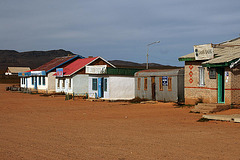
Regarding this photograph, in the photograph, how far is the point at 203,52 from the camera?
2055 centimetres

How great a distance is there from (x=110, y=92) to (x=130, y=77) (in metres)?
2.48

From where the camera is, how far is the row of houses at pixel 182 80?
1805cm

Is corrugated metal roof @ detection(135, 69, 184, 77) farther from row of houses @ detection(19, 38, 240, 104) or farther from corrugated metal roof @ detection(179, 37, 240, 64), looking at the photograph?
corrugated metal roof @ detection(179, 37, 240, 64)

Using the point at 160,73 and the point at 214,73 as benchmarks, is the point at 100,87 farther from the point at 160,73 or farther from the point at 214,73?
the point at 214,73

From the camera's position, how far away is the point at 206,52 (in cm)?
2038

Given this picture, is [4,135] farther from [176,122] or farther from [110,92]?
[110,92]

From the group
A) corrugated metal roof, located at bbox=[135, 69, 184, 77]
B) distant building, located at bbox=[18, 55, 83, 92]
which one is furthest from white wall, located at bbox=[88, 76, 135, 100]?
distant building, located at bbox=[18, 55, 83, 92]

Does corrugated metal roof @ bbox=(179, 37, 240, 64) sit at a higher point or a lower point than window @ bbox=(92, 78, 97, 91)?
higher

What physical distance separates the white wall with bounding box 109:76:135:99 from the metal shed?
1.34 meters

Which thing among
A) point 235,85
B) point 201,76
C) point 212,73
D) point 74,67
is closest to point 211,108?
point 235,85

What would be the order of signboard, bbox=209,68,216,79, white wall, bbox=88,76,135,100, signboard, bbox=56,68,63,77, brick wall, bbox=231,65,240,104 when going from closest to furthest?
brick wall, bbox=231,65,240,104
signboard, bbox=209,68,216,79
white wall, bbox=88,76,135,100
signboard, bbox=56,68,63,77

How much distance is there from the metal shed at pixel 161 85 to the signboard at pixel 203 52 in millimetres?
3667

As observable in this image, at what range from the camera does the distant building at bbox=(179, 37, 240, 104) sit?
17.8 meters

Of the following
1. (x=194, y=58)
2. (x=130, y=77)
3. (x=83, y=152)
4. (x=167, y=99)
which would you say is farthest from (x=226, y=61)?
(x=130, y=77)
